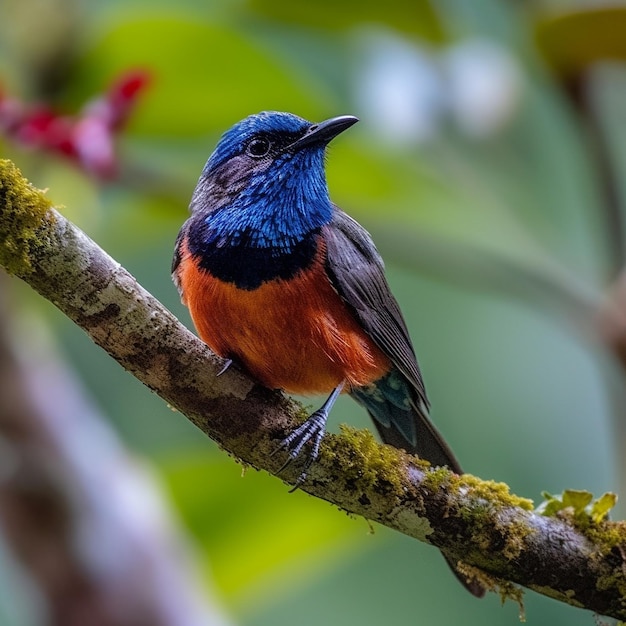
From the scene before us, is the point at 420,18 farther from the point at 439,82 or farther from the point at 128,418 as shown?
the point at 128,418

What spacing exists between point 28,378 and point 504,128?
2.72m

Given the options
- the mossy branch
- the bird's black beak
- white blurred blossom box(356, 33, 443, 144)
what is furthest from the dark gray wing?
white blurred blossom box(356, 33, 443, 144)

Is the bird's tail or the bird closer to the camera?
the bird

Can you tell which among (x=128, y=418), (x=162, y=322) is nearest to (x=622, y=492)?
(x=162, y=322)

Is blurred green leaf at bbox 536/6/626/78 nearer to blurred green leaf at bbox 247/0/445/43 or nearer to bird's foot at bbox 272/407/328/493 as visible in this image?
blurred green leaf at bbox 247/0/445/43

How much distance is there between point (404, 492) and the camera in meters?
2.62

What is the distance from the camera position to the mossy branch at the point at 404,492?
8.19ft

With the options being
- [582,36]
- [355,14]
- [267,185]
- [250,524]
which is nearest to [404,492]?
[267,185]

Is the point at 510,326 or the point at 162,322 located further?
the point at 510,326

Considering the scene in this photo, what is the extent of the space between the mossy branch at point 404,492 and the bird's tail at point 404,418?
66 cm

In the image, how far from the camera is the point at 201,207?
134 inches

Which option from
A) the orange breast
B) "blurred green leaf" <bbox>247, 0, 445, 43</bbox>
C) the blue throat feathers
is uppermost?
"blurred green leaf" <bbox>247, 0, 445, 43</bbox>

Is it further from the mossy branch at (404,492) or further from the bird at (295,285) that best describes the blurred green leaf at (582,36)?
the mossy branch at (404,492)

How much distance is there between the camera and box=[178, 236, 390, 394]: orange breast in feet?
9.80
